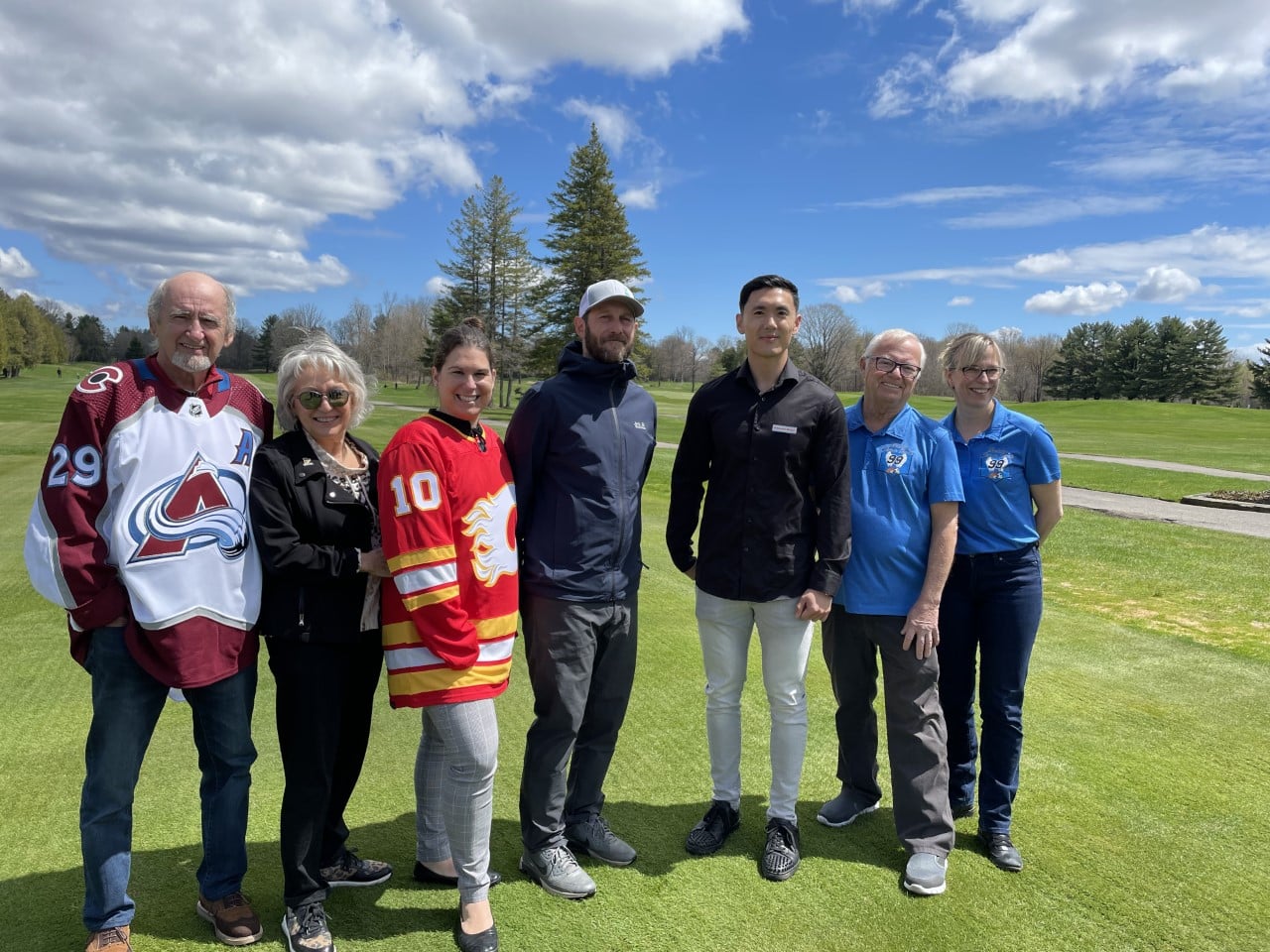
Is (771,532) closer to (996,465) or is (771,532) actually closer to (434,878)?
(996,465)

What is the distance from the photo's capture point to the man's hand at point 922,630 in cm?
321

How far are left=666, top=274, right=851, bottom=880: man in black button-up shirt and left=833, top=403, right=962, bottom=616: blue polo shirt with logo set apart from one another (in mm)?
120

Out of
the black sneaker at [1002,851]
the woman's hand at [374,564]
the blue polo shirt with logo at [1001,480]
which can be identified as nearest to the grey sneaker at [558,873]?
the woman's hand at [374,564]

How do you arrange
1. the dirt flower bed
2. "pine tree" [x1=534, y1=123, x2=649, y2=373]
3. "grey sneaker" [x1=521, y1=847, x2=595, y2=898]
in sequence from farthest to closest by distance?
1. "pine tree" [x1=534, y1=123, x2=649, y2=373]
2. the dirt flower bed
3. "grey sneaker" [x1=521, y1=847, x2=595, y2=898]

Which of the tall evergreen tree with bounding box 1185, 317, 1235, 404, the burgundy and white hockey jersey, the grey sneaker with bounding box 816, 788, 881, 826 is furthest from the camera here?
the tall evergreen tree with bounding box 1185, 317, 1235, 404

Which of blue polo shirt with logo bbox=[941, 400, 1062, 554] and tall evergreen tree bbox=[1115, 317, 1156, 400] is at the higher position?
tall evergreen tree bbox=[1115, 317, 1156, 400]

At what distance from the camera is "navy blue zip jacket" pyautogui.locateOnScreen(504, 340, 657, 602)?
9.99 ft

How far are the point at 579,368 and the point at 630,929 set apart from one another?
2116 mm

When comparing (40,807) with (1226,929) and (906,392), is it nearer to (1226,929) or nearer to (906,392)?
(906,392)

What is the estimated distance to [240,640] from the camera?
102 inches

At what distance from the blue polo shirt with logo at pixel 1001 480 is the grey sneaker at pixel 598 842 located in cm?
194

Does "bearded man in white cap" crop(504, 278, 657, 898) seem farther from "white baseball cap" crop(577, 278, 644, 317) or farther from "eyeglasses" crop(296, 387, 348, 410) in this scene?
"eyeglasses" crop(296, 387, 348, 410)

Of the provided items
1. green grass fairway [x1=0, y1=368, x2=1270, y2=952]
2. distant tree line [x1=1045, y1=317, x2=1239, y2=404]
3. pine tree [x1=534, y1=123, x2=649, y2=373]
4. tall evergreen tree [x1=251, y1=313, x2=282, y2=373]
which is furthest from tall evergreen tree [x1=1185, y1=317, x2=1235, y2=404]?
tall evergreen tree [x1=251, y1=313, x2=282, y2=373]

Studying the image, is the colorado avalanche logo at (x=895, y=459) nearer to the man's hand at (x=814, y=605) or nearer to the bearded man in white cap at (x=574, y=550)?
the man's hand at (x=814, y=605)
